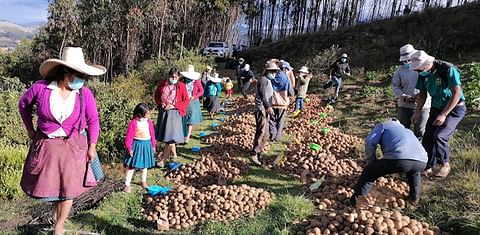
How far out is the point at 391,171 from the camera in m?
4.41

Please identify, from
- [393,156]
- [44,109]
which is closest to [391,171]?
[393,156]

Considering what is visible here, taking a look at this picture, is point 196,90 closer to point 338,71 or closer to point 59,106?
point 59,106

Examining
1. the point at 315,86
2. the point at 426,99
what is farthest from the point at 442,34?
the point at 426,99

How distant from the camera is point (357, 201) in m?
4.66

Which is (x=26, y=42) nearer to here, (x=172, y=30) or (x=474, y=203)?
(x=172, y=30)

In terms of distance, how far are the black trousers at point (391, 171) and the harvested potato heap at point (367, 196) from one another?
0.14 metres

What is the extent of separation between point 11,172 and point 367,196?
17.0 ft

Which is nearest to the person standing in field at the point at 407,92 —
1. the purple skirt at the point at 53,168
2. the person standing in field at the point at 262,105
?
the person standing in field at the point at 262,105

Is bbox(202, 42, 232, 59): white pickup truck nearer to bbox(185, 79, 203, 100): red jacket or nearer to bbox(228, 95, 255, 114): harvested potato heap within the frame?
bbox(228, 95, 255, 114): harvested potato heap

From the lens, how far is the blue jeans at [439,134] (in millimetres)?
4871

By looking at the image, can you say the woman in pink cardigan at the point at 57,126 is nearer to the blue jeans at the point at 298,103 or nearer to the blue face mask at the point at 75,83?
the blue face mask at the point at 75,83

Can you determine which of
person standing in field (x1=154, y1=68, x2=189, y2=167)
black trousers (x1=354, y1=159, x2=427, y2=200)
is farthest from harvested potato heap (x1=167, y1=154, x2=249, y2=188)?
black trousers (x1=354, y1=159, x2=427, y2=200)

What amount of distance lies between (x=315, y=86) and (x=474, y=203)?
36.0ft

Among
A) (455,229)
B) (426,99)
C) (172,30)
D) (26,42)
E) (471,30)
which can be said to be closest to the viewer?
(455,229)
